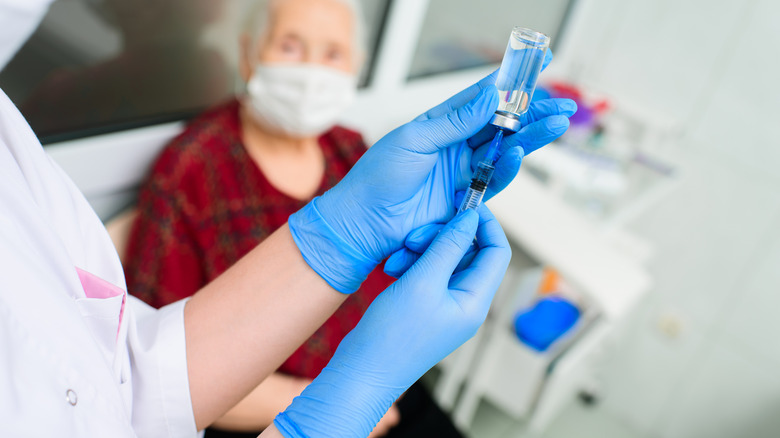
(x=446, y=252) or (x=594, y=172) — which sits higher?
(x=446, y=252)

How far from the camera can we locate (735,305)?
206cm

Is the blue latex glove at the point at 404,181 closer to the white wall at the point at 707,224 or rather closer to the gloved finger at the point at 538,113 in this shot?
Answer: the gloved finger at the point at 538,113

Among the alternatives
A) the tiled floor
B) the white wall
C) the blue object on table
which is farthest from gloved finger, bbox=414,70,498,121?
the white wall

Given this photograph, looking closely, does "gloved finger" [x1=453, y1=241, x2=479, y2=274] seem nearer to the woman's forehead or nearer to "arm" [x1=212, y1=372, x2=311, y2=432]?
"arm" [x1=212, y1=372, x2=311, y2=432]

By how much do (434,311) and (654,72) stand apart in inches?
81.8

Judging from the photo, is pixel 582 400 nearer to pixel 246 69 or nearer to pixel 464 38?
pixel 464 38

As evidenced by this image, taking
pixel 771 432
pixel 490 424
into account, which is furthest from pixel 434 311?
pixel 771 432

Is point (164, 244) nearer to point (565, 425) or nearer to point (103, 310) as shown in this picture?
point (103, 310)

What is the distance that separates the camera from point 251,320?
673 millimetres

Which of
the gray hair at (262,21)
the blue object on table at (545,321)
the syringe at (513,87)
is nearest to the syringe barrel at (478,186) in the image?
the syringe at (513,87)

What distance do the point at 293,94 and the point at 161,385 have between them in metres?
0.76

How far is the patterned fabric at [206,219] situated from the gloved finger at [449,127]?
0.71m

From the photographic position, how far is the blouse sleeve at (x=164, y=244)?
1105 mm

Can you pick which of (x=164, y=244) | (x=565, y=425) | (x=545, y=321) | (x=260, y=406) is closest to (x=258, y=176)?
(x=164, y=244)
